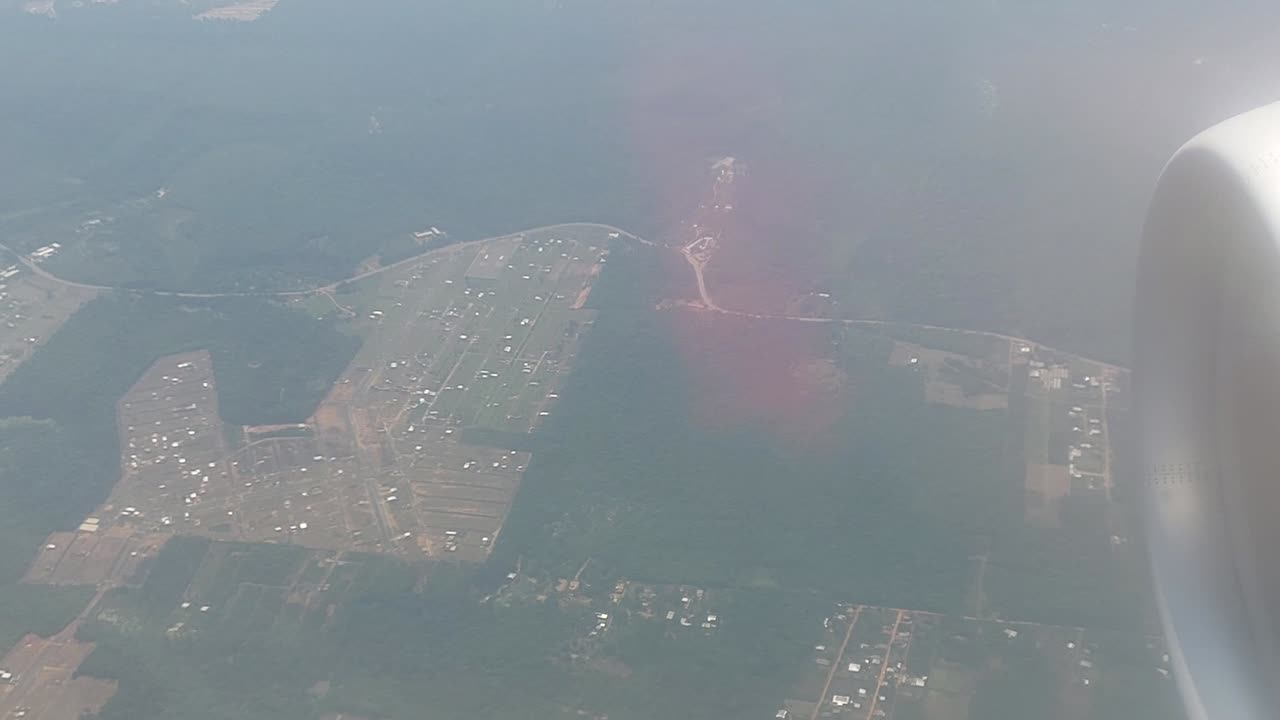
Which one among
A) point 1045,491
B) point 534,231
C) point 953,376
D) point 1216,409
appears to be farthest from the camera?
point 534,231

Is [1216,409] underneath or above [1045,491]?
above

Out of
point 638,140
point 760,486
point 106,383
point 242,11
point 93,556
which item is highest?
point 242,11

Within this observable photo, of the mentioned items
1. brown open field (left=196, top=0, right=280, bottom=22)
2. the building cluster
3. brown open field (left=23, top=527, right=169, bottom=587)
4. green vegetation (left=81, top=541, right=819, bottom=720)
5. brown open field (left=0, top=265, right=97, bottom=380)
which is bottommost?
green vegetation (left=81, top=541, right=819, bottom=720)

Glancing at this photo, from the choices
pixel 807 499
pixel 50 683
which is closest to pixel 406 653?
pixel 50 683

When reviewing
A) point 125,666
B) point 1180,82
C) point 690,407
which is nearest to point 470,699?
point 125,666

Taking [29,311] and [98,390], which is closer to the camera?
[98,390]

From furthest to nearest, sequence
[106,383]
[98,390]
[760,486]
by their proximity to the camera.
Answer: [106,383] → [98,390] → [760,486]

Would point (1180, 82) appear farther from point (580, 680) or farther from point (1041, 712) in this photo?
point (580, 680)

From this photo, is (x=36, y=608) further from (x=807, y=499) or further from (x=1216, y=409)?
(x=1216, y=409)

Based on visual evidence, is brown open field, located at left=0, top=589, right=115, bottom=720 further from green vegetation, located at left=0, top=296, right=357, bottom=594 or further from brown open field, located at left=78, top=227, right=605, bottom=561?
green vegetation, located at left=0, top=296, right=357, bottom=594

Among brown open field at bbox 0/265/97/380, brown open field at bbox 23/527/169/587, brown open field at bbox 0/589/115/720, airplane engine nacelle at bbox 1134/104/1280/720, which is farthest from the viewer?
brown open field at bbox 0/265/97/380

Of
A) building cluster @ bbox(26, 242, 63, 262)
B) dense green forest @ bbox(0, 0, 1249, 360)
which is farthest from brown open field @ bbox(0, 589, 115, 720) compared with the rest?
building cluster @ bbox(26, 242, 63, 262)
